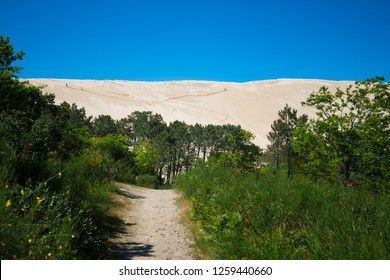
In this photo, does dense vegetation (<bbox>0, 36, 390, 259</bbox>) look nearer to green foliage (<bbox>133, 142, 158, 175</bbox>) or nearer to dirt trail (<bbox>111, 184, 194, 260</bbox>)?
dirt trail (<bbox>111, 184, 194, 260</bbox>)

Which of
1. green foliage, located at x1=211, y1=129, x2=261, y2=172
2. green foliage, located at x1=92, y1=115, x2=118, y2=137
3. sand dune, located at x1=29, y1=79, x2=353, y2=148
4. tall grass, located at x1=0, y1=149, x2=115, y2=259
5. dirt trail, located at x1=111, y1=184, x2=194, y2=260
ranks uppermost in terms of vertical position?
sand dune, located at x1=29, y1=79, x2=353, y2=148

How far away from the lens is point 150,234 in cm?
718

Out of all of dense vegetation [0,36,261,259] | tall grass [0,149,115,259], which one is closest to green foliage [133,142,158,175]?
dense vegetation [0,36,261,259]

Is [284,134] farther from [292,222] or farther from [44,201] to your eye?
[44,201]

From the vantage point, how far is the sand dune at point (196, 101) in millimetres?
95250

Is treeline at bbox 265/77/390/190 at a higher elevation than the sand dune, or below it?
below

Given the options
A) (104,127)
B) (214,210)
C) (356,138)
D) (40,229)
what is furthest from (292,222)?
(104,127)

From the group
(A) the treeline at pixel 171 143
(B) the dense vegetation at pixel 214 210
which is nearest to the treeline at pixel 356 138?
(B) the dense vegetation at pixel 214 210

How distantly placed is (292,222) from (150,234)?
12.0 feet

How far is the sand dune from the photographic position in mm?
95250

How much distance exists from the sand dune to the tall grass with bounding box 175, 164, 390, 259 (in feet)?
261

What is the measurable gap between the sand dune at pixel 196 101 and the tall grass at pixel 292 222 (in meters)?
79.6

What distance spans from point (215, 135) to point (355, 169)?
137 feet

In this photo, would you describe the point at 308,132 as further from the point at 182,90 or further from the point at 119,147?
the point at 182,90
